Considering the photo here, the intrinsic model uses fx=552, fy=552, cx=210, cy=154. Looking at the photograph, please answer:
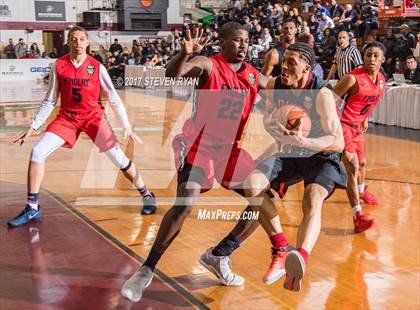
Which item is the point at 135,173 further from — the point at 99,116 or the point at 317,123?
the point at 317,123

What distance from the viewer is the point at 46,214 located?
6.30m

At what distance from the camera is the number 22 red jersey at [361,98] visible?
6.03m

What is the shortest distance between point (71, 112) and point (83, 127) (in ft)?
0.67

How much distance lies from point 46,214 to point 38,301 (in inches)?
93.5

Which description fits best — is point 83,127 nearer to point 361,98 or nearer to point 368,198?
point 361,98

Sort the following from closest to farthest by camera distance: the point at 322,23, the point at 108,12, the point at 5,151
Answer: the point at 5,151
the point at 322,23
the point at 108,12

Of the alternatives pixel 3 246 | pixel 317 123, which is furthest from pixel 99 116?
pixel 317 123

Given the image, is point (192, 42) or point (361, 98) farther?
point (361, 98)

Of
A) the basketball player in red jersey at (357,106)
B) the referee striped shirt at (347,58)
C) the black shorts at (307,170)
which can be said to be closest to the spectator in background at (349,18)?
the referee striped shirt at (347,58)

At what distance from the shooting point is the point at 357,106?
6160mm

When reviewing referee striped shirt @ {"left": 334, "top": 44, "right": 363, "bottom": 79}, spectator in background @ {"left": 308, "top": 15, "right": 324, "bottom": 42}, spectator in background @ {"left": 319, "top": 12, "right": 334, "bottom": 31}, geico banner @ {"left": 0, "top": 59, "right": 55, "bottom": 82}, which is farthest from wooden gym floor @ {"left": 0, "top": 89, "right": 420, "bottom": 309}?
geico banner @ {"left": 0, "top": 59, "right": 55, "bottom": 82}

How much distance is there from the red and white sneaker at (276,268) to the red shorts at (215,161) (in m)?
0.59

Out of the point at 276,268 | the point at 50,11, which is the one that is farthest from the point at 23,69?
the point at 276,268

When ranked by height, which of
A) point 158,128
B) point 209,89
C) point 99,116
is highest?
point 209,89
